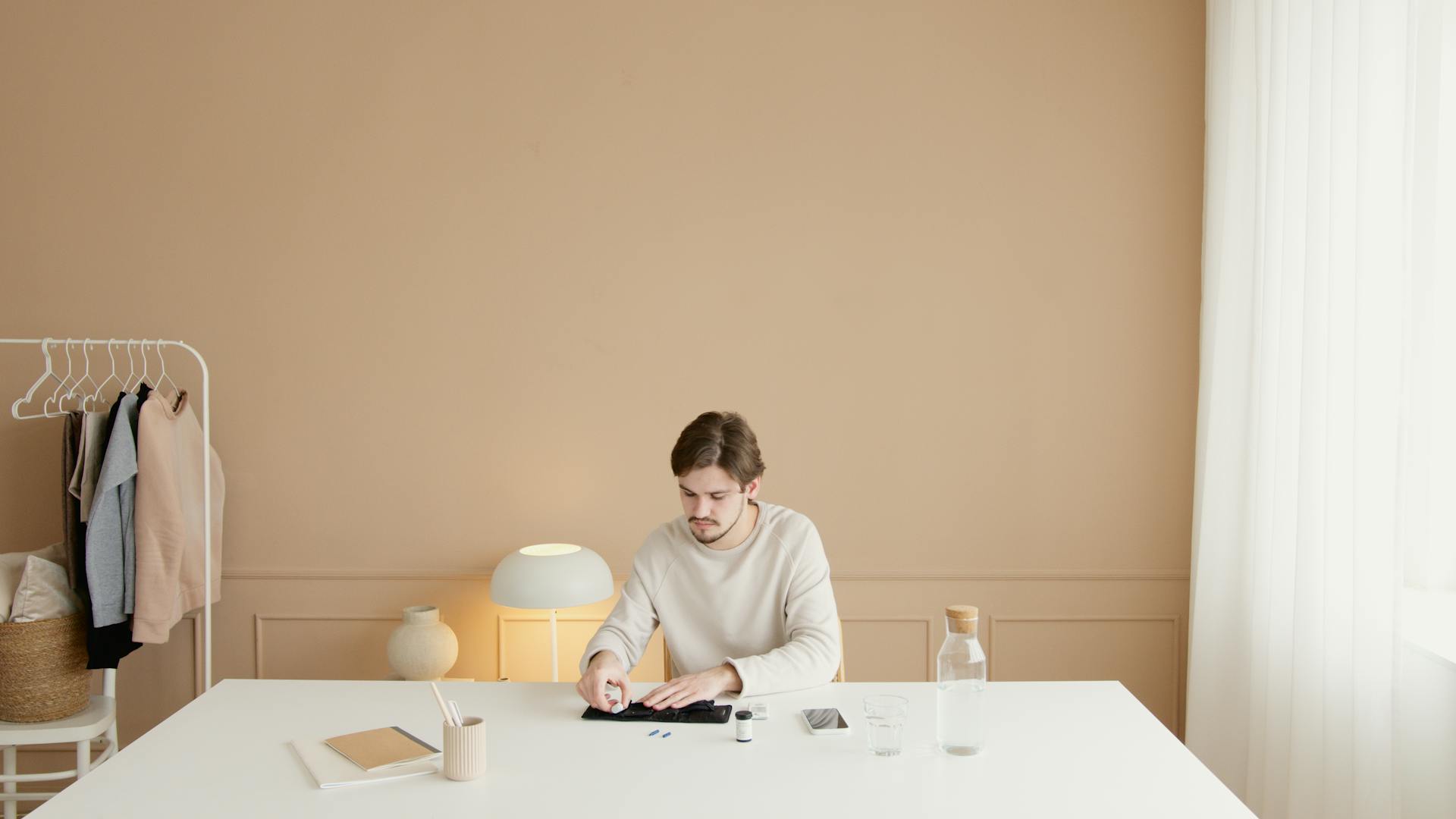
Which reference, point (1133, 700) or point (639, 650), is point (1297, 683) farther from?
point (639, 650)

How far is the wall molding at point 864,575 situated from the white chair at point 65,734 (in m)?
0.63

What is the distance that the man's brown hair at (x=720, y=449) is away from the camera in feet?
8.02

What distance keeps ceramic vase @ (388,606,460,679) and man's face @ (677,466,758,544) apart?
1.35 m

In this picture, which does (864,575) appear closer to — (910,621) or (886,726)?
(910,621)

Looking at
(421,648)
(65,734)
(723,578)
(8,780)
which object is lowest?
(8,780)

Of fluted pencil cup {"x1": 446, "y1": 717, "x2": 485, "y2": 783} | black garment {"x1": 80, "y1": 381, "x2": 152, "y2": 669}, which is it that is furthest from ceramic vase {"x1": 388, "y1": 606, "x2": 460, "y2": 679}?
fluted pencil cup {"x1": 446, "y1": 717, "x2": 485, "y2": 783}

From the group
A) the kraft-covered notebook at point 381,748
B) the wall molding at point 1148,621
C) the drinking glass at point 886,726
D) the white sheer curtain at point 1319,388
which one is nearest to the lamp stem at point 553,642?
the kraft-covered notebook at point 381,748

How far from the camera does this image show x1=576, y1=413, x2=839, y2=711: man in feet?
8.09

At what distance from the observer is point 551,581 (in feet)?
10.8

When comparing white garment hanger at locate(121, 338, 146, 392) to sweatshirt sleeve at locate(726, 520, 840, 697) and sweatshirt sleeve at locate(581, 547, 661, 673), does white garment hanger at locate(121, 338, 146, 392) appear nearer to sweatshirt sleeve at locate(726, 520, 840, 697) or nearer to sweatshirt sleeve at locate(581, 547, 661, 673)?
sweatshirt sleeve at locate(581, 547, 661, 673)

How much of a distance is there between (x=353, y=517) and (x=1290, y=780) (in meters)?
3.08

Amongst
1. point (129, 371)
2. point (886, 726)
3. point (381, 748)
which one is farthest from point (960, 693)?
point (129, 371)

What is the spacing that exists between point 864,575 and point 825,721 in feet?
5.47

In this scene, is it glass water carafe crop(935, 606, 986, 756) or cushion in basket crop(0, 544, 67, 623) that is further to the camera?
cushion in basket crop(0, 544, 67, 623)
